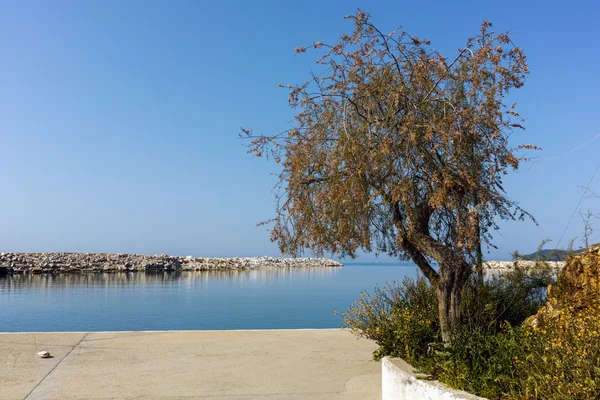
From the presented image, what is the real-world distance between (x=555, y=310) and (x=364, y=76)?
3.51 metres

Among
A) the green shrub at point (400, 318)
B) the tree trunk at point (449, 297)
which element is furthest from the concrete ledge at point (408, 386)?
the tree trunk at point (449, 297)

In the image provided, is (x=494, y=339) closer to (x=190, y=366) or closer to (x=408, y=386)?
(x=408, y=386)

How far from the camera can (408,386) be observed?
552 centimetres

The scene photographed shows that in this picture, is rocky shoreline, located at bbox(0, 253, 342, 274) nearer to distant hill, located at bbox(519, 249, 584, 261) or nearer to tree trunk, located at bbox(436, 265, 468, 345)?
distant hill, located at bbox(519, 249, 584, 261)

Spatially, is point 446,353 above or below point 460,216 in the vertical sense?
below

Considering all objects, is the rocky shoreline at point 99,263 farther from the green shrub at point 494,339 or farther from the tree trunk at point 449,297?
the tree trunk at point 449,297

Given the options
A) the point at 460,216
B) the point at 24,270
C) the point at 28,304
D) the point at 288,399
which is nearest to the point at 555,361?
the point at 460,216

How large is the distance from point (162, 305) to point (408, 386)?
1725cm

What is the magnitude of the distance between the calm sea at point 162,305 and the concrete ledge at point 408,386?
853 centimetres

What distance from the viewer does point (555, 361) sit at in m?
4.57

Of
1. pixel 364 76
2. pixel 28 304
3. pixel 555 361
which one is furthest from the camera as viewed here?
pixel 28 304

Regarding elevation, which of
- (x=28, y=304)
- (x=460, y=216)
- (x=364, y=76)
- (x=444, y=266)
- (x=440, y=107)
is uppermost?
(x=364, y=76)

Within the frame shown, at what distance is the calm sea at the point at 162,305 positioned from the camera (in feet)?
54.6

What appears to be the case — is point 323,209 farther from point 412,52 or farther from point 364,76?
point 412,52
